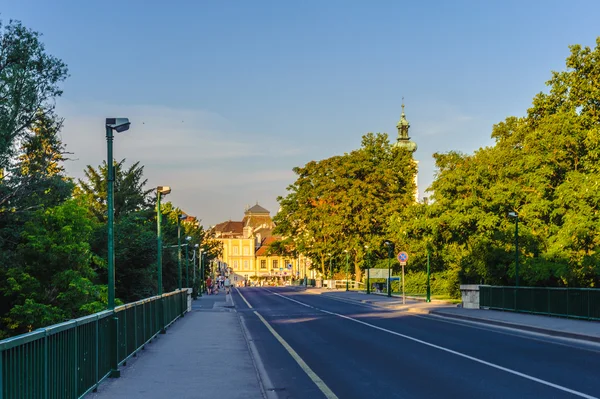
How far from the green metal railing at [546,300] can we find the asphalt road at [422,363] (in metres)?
3.87

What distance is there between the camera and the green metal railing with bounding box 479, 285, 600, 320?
27547 millimetres

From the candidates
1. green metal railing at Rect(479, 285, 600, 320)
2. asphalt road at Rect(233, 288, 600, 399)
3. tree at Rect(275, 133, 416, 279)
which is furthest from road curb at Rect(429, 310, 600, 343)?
tree at Rect(275, 133, 416, 279)

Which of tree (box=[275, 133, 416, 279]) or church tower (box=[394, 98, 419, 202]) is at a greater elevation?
church tower (box=[394, 98, 419, 202])

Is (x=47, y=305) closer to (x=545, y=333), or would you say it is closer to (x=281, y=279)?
(x=545, y=333)

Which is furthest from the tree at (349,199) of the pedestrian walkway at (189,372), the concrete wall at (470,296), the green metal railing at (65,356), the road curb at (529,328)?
the green metal railing at (65,356)

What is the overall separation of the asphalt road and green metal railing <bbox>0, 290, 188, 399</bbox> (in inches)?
110

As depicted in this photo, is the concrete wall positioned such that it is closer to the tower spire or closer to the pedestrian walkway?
the pedestrian walkway

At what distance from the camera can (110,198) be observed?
48.1 ft

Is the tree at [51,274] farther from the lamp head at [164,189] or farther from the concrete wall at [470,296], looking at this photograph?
the concrete wall at [470,296]

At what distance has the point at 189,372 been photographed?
13844mm

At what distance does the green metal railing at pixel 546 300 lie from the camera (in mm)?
27547

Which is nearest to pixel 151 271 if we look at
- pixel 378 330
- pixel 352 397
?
pixel 378 330

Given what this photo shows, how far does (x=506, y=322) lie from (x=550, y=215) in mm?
15217

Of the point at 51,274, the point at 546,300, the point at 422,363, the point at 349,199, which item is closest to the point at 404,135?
the point at 349,199
